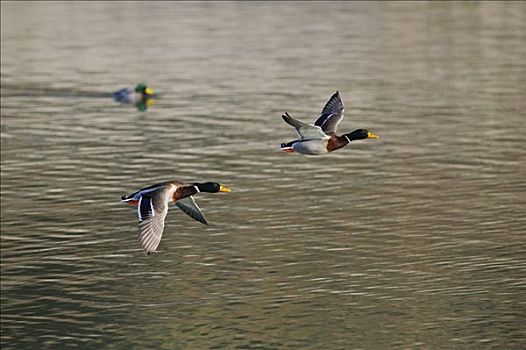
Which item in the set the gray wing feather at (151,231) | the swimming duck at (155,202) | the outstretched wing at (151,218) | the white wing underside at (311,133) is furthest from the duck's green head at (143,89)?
the gray wing feather at (151,231)

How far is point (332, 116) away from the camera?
28.3 meters

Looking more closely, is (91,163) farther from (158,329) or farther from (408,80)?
(408,80)

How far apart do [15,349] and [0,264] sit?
6.73 m

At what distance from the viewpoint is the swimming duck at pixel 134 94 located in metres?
63.7

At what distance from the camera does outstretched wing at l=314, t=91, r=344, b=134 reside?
28094mm

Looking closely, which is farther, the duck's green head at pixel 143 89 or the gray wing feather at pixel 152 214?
the duck's green head at pixel 143 89

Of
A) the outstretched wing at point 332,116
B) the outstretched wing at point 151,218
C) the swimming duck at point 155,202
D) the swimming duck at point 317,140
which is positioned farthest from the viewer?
the outstretched wing at point 332,116

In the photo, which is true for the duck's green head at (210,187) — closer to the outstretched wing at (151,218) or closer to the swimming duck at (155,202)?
the swimming duck at (155,202)

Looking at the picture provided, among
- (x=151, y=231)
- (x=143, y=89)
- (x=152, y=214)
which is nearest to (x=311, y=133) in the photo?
(x=152, y=214)

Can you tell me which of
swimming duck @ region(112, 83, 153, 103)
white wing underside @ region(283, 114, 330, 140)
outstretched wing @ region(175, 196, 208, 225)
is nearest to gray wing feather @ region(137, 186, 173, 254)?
outstretched wing @ region(175, 196, 208, 225)

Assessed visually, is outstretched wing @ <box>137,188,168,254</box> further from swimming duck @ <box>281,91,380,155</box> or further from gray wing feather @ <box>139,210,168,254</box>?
swimming duck @ <box>281,91,380,155</box>

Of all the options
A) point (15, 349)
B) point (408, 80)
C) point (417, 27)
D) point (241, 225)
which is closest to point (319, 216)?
point (241, 225)

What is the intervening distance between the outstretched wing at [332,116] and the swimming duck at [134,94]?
3573 cm

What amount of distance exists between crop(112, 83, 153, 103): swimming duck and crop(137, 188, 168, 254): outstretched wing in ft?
132
